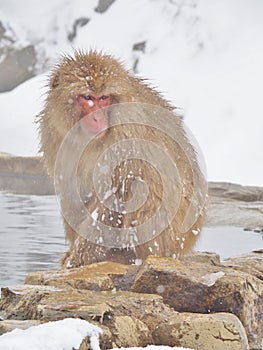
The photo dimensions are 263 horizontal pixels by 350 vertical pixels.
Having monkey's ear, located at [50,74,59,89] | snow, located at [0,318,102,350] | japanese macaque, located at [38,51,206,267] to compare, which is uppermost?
monkey's ear, located at [50,74,59,89]

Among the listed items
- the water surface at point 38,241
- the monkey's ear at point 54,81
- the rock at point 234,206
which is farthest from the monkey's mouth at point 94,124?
the rock at point 234,206

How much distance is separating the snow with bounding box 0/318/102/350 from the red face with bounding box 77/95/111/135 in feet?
3.72

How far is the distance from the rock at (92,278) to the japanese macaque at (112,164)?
1.14 ft

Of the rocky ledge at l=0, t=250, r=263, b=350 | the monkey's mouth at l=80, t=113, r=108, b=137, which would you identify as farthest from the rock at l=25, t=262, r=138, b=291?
the monkey's mouth at l=80, t=113, r=108, b=137

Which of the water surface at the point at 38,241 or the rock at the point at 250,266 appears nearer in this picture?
the rock at the point at 250,266

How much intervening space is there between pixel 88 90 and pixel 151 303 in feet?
3.35

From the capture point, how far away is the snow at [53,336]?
4.97 ft

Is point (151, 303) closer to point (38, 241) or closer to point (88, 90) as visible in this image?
point (88, 90)

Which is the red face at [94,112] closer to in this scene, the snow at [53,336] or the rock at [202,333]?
the rock at [202,333]

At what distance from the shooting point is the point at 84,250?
2.75 meters

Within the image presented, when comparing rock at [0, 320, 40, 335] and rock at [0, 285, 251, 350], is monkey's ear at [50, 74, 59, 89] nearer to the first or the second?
rock at [0, 285, 251, 350]

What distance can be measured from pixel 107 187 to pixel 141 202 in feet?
0.50

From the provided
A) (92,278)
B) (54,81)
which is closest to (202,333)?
(92,278)

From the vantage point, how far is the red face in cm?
266
